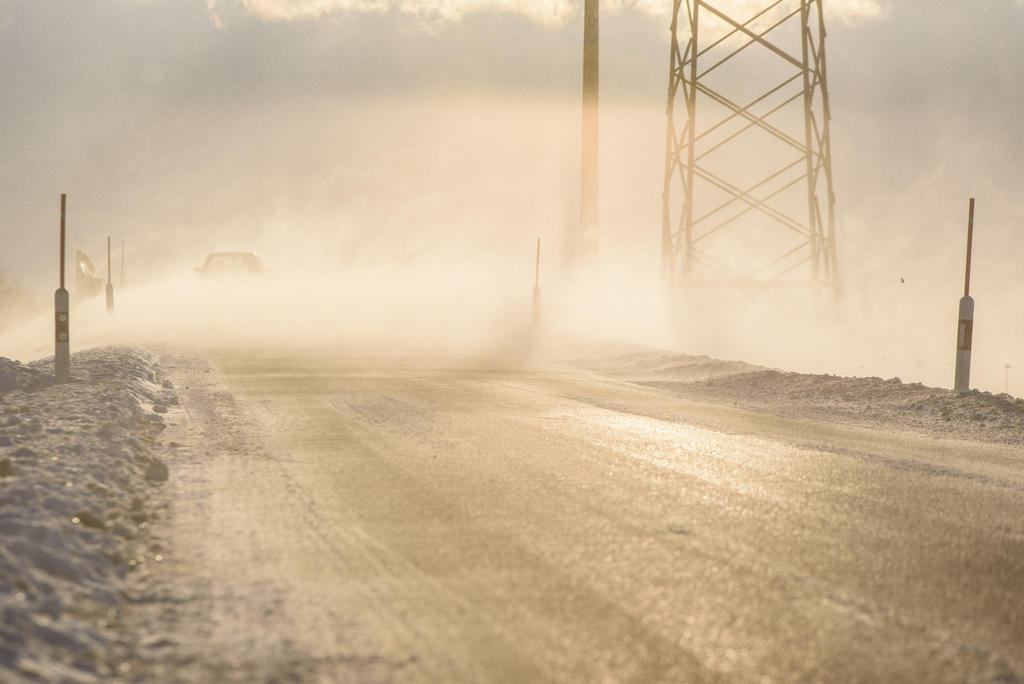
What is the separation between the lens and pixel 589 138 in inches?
1241

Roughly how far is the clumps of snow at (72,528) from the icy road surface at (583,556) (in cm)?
20

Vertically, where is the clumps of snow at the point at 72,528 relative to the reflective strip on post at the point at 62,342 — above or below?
below

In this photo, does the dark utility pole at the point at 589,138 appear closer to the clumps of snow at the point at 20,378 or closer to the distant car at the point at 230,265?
the distant car at the point at 230,265

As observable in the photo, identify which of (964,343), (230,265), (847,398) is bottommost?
(847,398)

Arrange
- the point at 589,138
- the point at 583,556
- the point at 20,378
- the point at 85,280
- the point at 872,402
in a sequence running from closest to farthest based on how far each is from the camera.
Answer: the point at 583,556 < the point at 20,378 < the point at 872,402 < the point at 589,138 < the point at 85,280

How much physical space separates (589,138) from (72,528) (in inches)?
1103

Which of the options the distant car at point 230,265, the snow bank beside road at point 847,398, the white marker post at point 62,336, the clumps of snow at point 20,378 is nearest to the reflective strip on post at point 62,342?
the white marker post at point 62,336

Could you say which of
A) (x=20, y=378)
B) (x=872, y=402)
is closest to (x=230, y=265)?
(x=20, y=378)

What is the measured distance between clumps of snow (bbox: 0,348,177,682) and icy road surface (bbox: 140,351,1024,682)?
0.65ft

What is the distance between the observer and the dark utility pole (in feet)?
103

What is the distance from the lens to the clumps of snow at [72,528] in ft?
10.9

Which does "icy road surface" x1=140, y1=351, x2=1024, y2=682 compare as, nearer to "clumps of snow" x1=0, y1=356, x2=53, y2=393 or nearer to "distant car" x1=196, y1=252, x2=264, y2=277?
"clumps of snow" x1=0, y1=356, x2=53, y2=393

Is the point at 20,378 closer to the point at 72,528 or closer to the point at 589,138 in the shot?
the point at 72,528

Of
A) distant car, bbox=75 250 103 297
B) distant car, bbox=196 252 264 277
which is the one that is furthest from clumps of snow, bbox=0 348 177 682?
distant car, bbox=75 250 103 297
